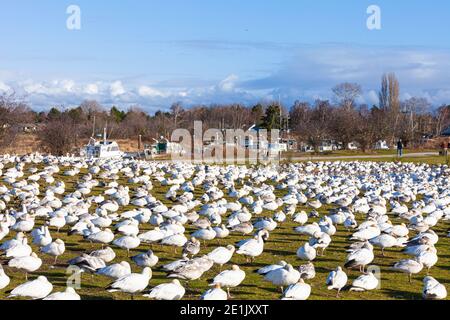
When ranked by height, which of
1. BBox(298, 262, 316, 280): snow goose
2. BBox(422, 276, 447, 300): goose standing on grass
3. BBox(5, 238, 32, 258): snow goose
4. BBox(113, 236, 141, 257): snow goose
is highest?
BBox(5, 238, 32, 258): snow goose

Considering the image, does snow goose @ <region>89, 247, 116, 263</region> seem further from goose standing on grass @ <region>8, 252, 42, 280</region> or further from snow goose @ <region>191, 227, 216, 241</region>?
snow goose @ <region>191, 227, 216, 241</region>

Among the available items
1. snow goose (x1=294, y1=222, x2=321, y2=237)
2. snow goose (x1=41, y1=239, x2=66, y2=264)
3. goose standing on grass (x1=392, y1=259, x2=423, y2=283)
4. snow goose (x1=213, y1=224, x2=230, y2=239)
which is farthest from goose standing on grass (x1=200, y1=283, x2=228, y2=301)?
snow goose (x1=294, y1=222, x2=321, y2=237)

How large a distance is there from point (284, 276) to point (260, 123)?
2971 inches

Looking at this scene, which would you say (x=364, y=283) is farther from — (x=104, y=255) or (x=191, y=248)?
(x=104, y=255)

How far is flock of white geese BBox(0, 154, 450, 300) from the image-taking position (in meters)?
11.6

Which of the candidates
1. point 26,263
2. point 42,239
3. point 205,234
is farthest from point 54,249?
point 205,234

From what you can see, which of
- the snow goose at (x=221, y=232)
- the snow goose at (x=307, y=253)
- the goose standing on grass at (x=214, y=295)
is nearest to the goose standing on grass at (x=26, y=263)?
the goose standing on grass at (x=214, y=295)

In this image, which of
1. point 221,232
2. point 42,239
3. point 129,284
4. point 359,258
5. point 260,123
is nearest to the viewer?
point 129,284

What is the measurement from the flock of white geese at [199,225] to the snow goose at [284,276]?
18mm

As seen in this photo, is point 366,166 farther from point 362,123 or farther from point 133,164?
point 362,123

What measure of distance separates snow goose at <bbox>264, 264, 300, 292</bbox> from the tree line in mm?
30205

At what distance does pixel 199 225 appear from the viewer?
58.7 feet
